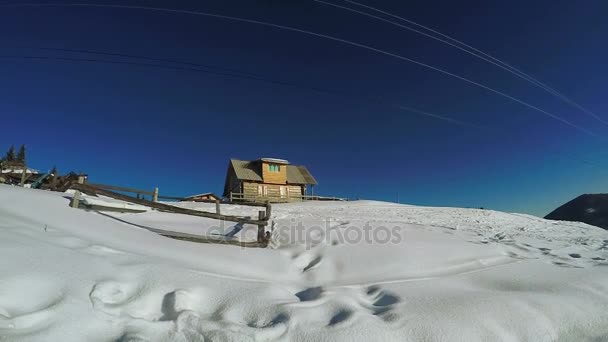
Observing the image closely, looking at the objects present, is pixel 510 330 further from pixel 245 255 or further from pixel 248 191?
pixel 248 191

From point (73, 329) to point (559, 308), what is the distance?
16.6 ft

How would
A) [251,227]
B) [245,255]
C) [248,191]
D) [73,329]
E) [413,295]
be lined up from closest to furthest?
[73,329] < [413,295] < [245,255] < [251,227] < [248,191]

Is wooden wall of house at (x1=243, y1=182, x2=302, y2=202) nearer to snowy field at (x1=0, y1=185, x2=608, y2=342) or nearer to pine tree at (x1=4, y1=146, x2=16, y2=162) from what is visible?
snowy field at (x1=0, y1=185, x2=608, y2=342)

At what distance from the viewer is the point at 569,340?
297 centimetres

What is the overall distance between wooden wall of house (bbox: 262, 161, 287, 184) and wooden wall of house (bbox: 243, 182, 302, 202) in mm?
575

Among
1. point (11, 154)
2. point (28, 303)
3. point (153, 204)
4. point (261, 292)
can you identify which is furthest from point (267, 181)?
point (11, 154)

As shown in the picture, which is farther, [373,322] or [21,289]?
[373,322]

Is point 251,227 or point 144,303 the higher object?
point 251,227

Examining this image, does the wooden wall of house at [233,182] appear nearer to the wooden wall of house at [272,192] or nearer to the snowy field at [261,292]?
the wooden wall of house at [272,192]

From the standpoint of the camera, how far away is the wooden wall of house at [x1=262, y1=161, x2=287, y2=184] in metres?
36.8

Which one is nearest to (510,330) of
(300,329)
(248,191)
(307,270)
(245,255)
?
(300,329)

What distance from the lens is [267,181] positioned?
36.7 metres

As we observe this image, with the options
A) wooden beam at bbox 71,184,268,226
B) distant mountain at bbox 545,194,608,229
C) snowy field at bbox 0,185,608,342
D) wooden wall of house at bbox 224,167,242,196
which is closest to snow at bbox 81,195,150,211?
wooden beam at bbox 71,184,268,226

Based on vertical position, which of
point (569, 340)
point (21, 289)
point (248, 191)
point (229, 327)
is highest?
point (248, 191)
